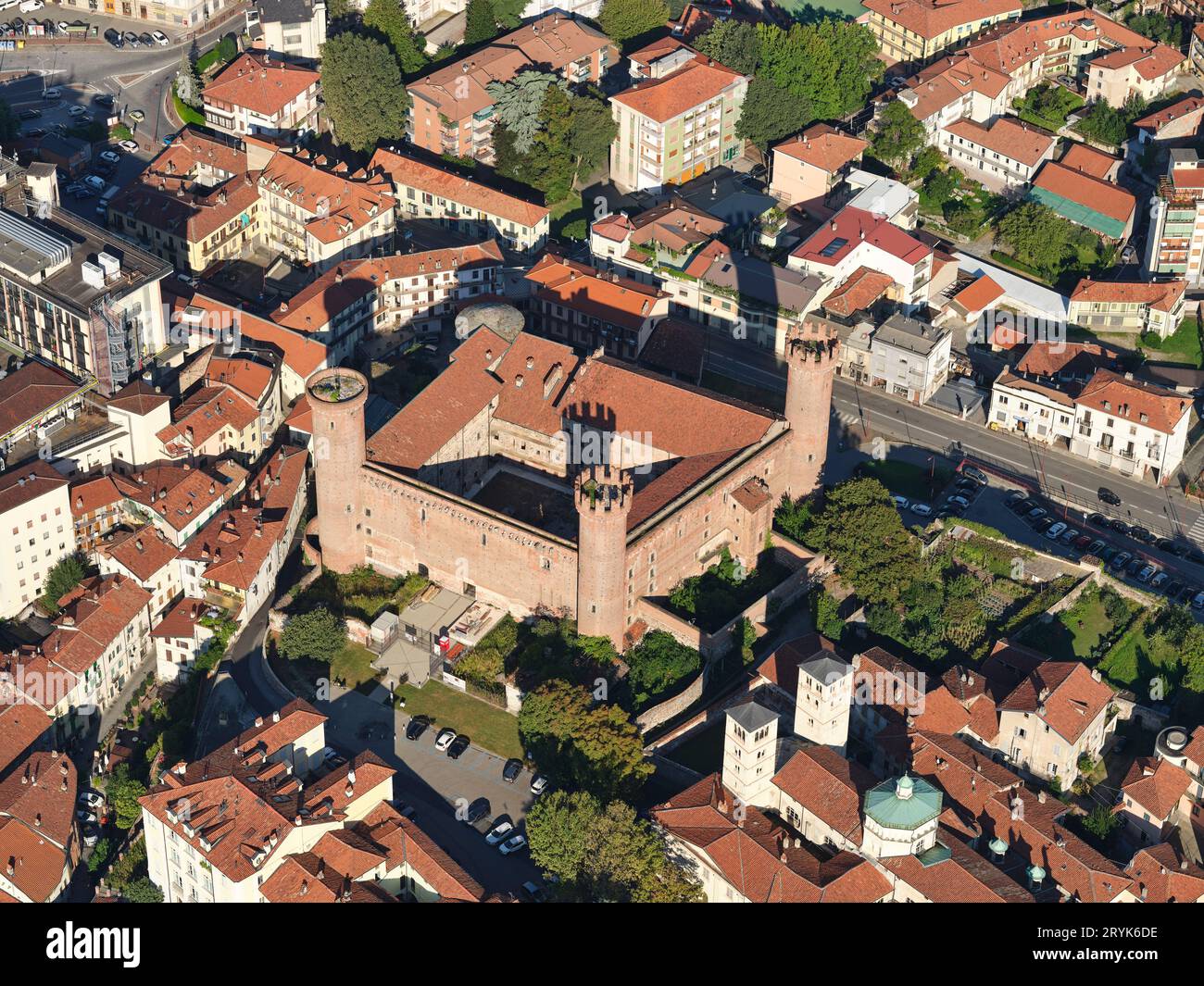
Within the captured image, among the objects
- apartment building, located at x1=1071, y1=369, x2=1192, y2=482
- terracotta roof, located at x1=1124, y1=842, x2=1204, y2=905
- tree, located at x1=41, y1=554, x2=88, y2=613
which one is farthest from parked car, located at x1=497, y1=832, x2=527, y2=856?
apartment building, located at x1=1071, y1=369, x2=1192, y2=482

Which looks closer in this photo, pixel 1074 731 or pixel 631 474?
pixel 1074 731

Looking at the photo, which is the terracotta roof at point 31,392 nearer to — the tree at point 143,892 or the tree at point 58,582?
the tree at point 58,582

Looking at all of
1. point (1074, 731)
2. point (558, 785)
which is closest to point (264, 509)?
point (558, 785)

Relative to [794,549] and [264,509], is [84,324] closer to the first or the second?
[264,509]

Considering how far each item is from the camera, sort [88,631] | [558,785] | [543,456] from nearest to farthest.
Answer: [558,785] → [88,631] → [543,456]

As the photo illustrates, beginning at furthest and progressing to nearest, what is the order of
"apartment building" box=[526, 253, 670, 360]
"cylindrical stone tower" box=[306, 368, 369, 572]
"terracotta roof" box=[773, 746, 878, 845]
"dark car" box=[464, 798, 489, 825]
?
"apartment building" box=[526, 253, 670, 360]
"cylindrical stone tower" box=[306, 368, 369, 572]
"dark car" box=[464, 798, 489, 825]
"terracotta roof" box=[773, 746, 878, 845]

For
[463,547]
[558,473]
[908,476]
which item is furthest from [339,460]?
[908,476]

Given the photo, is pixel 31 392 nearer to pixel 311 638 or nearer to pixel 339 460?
pixel 339 460

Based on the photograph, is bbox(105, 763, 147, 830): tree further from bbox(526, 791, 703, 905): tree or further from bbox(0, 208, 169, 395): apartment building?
bbox(0, 208, 169, 395): apartment building
